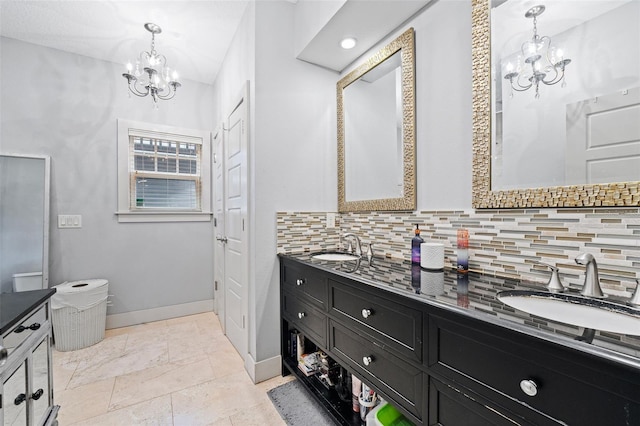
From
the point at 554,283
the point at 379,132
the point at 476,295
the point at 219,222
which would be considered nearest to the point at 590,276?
the point at 554,283

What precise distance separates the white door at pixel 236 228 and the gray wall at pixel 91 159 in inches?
37.8

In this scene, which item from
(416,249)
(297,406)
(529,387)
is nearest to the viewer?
(529,387)

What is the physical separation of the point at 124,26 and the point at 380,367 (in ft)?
10.5

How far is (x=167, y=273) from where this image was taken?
10.1ft

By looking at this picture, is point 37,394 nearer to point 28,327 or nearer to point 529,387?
point 28,327

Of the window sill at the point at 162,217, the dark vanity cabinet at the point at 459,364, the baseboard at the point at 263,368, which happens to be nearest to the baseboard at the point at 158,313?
the window sill at the point at 162,217

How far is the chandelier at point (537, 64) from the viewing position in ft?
3.45

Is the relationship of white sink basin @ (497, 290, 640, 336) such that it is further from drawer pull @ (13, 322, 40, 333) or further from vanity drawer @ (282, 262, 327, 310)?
drawer pull @ (13, 322, 40, 333)

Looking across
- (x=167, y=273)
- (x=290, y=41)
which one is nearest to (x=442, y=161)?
(x=290, y=41)

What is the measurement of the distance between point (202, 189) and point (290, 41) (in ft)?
6.62

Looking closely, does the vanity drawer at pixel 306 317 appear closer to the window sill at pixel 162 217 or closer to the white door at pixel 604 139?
the white door at pixel 604 139

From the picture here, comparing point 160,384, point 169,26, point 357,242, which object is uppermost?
point 169,26

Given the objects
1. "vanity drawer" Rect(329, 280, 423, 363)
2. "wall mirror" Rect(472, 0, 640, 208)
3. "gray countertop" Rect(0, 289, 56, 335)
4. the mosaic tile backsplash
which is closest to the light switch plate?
"gray countertop" Rect(0, 289, 56, 335)

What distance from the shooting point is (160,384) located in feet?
6.16
